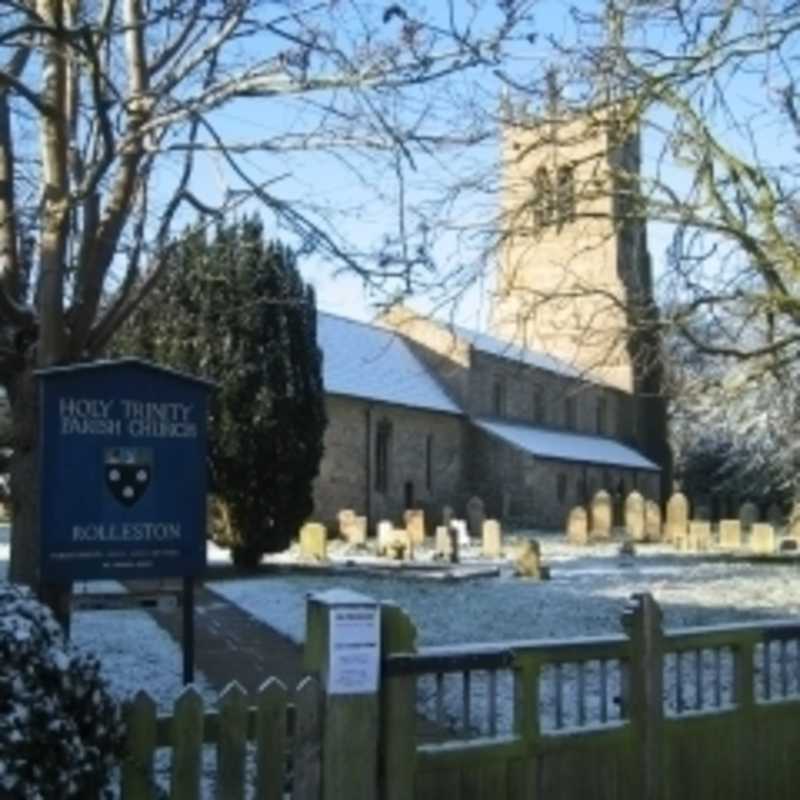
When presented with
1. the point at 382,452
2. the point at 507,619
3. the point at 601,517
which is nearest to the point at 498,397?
the point at 382,452

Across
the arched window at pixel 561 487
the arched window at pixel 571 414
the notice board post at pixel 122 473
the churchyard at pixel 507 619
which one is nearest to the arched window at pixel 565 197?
the churchyard at pixel 507 619

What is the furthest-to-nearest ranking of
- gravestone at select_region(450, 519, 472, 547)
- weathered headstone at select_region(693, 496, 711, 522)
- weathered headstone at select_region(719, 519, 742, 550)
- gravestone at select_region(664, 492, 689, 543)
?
weathered headstone at select_region(693, 496, 711, 522)
gravestone at select_region(664, 492, 689, 543)
weathered headstone at select_region(719, 519, 742, 550)
gravestone at select_region(450, 519, 472, 547)

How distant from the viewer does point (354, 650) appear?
4.85 meters

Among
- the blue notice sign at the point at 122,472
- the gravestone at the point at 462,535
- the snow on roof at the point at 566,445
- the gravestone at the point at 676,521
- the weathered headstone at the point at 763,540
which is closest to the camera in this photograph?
the blue notice sign at the point at 122,472

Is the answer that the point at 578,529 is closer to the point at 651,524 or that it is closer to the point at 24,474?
the point at 651,524

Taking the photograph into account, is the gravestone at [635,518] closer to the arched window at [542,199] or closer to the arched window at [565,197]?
the arched window at [565,197]

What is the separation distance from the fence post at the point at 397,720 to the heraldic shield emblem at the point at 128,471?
8.76ft

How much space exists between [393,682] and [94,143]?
299 inches

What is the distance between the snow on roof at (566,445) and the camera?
168 ft

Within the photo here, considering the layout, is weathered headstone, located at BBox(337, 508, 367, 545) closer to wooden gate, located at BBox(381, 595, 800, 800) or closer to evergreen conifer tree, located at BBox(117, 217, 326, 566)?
evergreen conifer tree, located at BBox(117, 217, 326, 566)

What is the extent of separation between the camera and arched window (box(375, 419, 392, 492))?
144 feet

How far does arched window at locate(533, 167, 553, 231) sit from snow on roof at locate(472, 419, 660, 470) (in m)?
38.1

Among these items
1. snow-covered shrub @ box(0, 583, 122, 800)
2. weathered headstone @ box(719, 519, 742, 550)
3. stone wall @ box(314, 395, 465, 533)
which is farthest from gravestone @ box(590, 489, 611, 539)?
snow-covered shrub @ box(0, 583, 122, 800)

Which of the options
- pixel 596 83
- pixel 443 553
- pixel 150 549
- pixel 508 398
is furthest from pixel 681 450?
pixel 150 549
